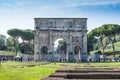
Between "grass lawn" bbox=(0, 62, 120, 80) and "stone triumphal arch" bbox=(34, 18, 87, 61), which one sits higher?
"stone triumphal arch" bbox=(34, 18, 87, 61)

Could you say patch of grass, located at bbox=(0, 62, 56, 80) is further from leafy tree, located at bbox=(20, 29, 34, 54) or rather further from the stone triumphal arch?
leafy tree, located at bbox=(20, 29, 34, 54)

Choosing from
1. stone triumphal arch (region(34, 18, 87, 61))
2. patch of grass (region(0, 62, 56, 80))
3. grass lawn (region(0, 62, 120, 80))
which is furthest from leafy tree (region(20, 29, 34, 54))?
patch of grass (region(0, 62, 56, 80))

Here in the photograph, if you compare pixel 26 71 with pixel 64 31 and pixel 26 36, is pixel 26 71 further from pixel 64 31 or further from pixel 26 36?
pixel 26 36

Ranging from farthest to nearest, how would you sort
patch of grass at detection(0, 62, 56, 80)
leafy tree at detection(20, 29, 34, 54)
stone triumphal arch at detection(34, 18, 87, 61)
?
leafy tree at detection(20, 29, 34, 54), stone triumphal arch at detection(34, 18, 87, 61), patch of grass at detection(0, 62, 56, 80)

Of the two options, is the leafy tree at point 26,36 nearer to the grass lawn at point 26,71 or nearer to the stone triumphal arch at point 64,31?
the stone triumphal arch at point 64,31

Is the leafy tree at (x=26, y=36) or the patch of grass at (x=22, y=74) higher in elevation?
the leafy tree at (x=26, y=36)

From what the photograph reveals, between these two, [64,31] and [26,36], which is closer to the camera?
[64,31]

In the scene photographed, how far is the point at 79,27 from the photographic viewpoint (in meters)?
71.6

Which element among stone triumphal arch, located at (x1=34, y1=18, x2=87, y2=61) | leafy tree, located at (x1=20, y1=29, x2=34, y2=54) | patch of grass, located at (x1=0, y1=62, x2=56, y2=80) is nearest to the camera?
patch of grass, located at (x1=0, y1=62, x2=56, y2=80)

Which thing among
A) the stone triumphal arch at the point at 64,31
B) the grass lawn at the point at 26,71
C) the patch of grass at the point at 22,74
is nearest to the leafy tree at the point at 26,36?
the stone triumphal arch at the point at 64,31

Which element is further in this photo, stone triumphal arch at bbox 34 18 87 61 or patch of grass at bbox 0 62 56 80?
stone triumphal arch at bbox 34 18 87 61

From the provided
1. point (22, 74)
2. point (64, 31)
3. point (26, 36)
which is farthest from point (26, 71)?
point (26, 36)

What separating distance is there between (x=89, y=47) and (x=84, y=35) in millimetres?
25963

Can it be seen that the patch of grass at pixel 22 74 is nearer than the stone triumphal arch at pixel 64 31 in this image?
Yes
